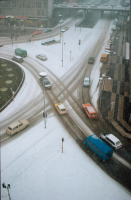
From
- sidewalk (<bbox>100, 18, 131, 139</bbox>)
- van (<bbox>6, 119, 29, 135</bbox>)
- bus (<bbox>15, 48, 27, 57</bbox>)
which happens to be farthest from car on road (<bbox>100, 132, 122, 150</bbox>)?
bus (<bbox>15, 48, 27, 57</bbox>)

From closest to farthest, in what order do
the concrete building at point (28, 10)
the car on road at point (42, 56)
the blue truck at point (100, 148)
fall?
1. the blue truck at point (100, 148)
2. the car on road at point (42, 56)
3. the concrete building at point (28, 10)

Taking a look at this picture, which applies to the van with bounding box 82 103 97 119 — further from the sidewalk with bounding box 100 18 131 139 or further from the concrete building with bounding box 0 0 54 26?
the concrete building with bounding box 0 0 54 26

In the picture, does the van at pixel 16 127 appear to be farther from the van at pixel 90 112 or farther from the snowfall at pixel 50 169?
the van at pixel 90 112

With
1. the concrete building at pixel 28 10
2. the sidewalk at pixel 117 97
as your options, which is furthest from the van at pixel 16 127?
the concrete building at pixel 28 10

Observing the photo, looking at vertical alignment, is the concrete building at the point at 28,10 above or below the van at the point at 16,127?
above

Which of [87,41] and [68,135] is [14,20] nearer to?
[87,41]

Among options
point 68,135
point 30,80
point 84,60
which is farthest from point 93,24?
point 68,135
